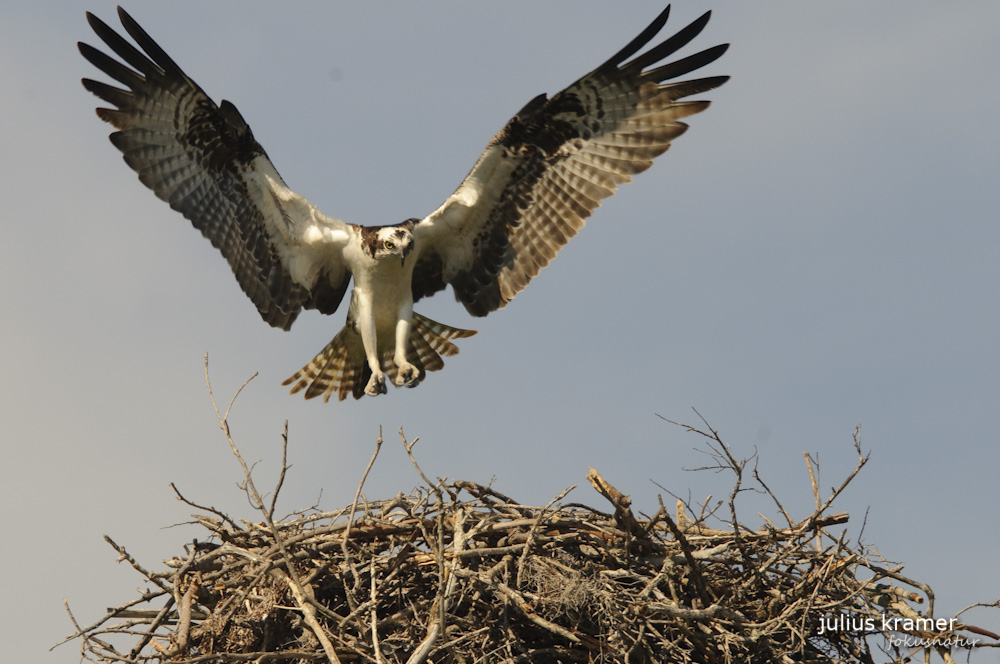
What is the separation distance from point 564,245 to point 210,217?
2628mm

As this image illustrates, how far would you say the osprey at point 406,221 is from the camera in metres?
8.04

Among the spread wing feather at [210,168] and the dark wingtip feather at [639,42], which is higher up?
the dark wingtip feather at [639,42]

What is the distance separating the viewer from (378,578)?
5.93 metres

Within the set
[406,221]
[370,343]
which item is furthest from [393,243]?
[370,343]

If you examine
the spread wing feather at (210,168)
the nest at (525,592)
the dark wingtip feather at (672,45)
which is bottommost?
the nest at (525,592)

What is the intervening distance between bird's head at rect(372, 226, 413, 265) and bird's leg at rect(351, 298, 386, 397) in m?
0.49

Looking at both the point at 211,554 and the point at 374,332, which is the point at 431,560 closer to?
the point at 211,554

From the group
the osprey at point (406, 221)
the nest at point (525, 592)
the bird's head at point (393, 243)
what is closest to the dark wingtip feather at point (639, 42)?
the osprey at point (406, 221)

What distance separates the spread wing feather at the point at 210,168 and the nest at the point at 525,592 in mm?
2745

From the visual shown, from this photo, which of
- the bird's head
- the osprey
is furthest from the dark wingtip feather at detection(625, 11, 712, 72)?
the bird's head

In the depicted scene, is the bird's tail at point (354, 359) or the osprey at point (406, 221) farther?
the bird's tail at point (354, 359)

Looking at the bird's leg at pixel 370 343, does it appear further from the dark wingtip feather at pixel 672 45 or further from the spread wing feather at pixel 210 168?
the dark wingtip feather at pixel 672 45

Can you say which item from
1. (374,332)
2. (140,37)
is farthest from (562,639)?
(140,37)

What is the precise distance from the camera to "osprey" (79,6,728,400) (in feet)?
26.4
